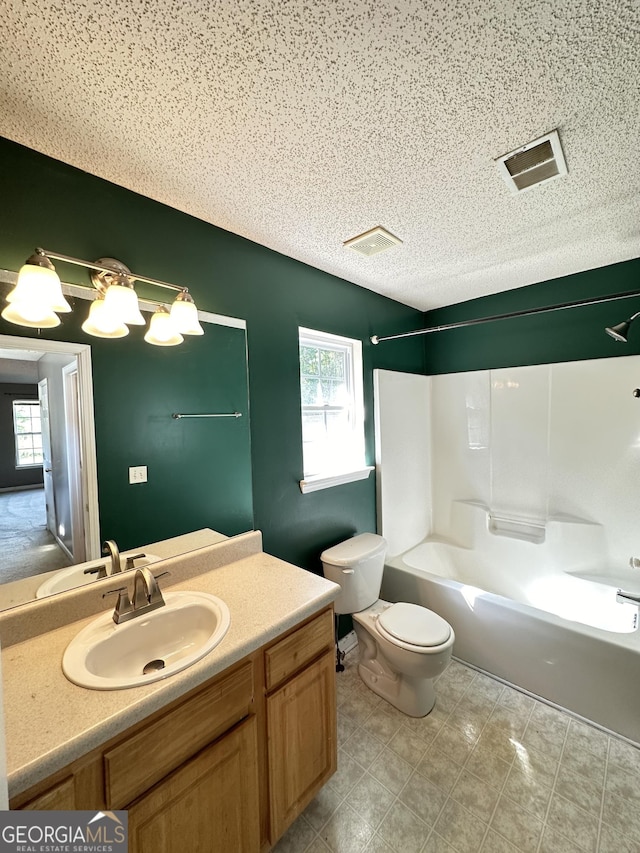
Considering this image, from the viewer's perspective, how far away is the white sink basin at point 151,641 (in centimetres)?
88

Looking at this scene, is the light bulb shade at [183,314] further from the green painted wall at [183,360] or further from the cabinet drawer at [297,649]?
the cabinet drawer at [297,649]

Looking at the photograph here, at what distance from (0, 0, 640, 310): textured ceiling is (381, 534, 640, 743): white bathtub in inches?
80.7

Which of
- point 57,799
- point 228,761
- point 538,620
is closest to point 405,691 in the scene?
point 538,620

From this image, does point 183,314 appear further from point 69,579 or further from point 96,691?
point 96,691

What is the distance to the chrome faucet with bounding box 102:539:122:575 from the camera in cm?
120

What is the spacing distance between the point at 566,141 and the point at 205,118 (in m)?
1.21

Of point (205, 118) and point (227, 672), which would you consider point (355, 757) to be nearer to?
point (227, 672)

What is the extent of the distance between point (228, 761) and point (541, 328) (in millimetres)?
3019

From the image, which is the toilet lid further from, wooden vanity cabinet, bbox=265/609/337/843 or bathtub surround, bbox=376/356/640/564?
bathtub surround, bbox=376/356/640/564

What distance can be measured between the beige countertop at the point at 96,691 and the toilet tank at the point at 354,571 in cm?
60

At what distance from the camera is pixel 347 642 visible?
2176 millimetres

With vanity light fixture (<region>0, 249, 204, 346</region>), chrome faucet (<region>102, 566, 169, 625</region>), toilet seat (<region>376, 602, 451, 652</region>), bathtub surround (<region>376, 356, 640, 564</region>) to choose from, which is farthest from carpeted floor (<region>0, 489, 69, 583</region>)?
bathtub surround (<region>376, 356, 640, 564</region>)

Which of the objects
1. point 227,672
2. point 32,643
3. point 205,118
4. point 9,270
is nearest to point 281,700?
point 227,672

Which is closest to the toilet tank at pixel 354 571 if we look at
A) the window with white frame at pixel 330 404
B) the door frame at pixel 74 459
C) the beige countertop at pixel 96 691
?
the window with white frame at pixel 330 404
